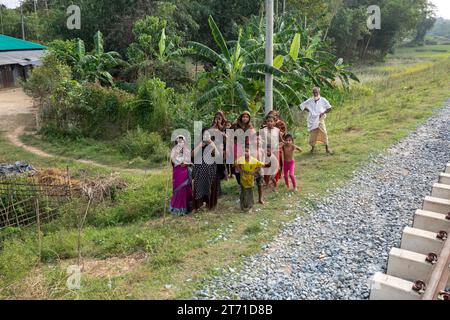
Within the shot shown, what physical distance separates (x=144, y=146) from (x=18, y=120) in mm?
7280

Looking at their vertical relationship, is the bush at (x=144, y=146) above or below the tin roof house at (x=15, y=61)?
below

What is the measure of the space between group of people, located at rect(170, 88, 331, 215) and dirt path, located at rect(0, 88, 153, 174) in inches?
147

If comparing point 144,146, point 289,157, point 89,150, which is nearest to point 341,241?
point 289,157

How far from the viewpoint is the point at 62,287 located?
450 centimetres

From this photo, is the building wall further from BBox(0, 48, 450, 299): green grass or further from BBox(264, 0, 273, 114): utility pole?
BBox(264, 0, 273, 114): utility pole

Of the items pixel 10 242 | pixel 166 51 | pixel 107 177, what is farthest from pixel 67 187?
pixel 166 51

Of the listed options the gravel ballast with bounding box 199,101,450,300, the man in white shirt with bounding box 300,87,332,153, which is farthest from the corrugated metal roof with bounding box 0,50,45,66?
the gravel ballast with bounding box 199,101,450,300

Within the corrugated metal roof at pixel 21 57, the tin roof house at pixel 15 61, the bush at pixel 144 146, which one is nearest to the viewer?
the bush at pixel 144 146

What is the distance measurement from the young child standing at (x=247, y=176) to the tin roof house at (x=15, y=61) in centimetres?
1994

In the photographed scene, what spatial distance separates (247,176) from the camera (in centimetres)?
646

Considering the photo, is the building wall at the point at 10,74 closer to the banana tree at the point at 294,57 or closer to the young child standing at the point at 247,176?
the banana tree at the point at 294,57

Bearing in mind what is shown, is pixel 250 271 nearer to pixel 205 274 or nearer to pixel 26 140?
pixel 205 274

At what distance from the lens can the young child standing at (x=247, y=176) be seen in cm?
646

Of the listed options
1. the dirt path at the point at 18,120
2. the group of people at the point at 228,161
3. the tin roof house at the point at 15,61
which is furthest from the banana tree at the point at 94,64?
the group of people at the point at 228,161
